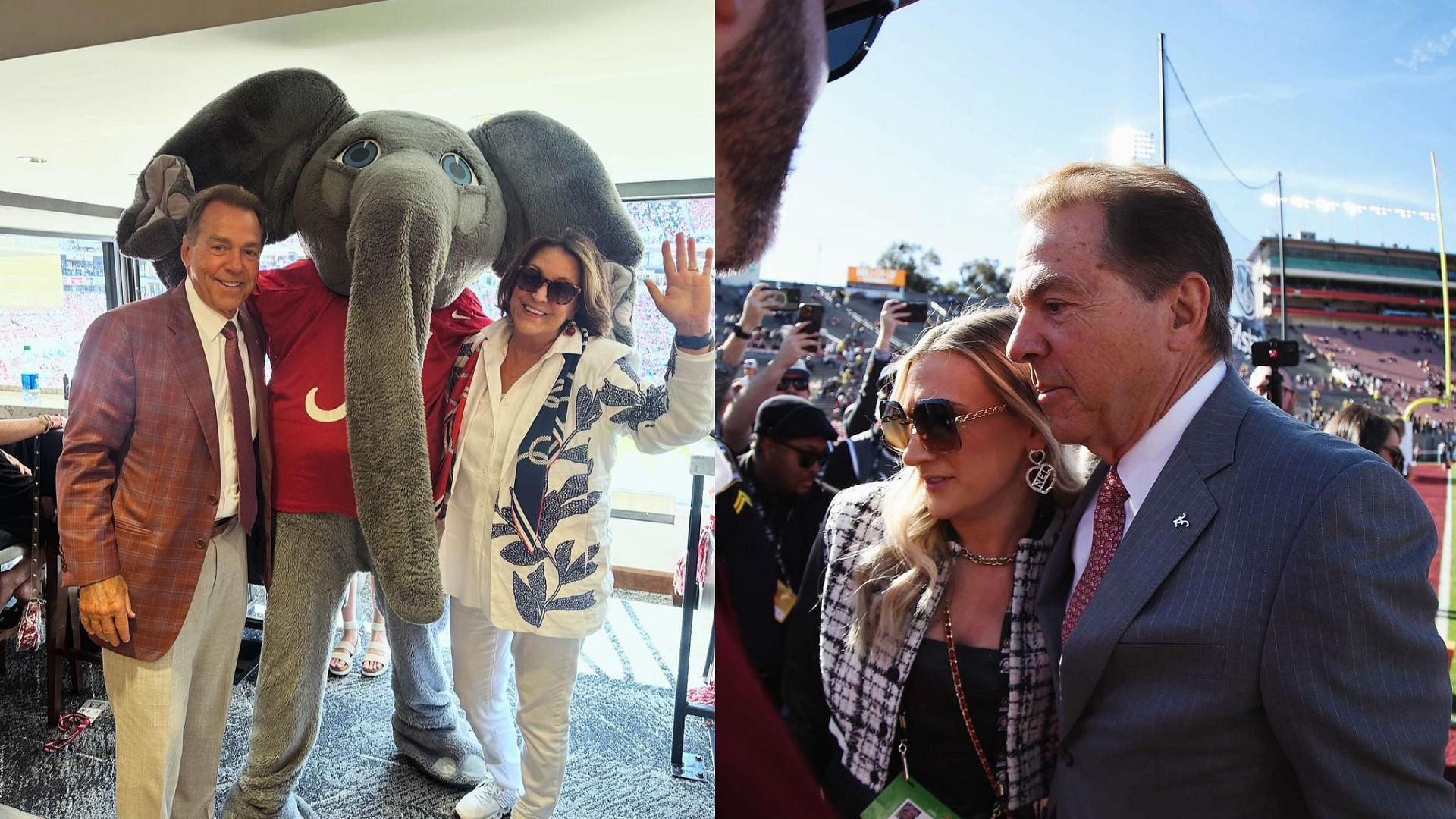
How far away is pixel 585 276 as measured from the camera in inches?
91.6

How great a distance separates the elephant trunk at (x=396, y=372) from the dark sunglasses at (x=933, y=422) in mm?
1268

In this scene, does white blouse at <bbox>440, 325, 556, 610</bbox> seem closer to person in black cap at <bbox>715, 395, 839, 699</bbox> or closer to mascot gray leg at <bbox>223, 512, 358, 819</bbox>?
mascot gray leg at <bbox>223, 512, 358, 819</bbox>

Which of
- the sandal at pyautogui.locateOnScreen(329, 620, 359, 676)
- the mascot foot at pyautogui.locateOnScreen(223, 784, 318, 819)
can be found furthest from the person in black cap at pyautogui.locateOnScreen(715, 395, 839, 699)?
the mascot foot at pyautogui.locateOnScreen(223, 784, 318, 819)

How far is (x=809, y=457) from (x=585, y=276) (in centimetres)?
77

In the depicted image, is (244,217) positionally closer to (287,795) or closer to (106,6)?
(106,6)

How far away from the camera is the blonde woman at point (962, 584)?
1648mm

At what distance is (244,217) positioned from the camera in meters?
2.62

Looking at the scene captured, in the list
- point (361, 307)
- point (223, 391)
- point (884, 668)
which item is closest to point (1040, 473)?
point (884, 668)

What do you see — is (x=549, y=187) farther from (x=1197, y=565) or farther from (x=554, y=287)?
(x=1197, y=565)

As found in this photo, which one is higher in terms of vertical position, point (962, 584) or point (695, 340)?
point (695, 340)

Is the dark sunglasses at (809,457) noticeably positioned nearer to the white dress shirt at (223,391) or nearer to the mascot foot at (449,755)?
the mascot foot at (449,755)

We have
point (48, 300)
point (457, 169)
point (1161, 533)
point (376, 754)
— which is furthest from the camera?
point (48, 300)

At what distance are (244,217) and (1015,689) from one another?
2.34 metres

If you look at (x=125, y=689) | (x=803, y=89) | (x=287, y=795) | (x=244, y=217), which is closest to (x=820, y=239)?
(x=803, y=89)
